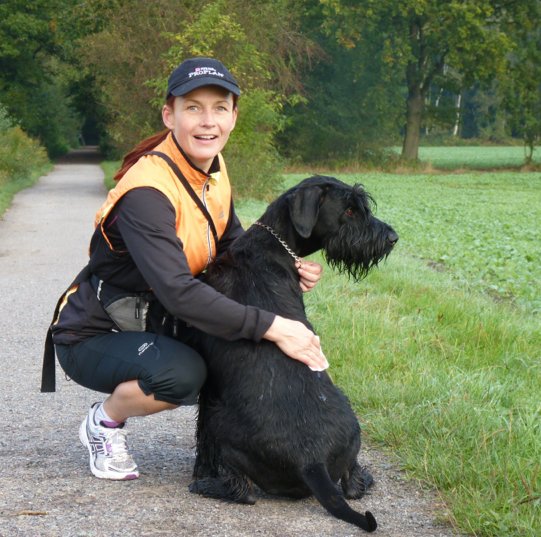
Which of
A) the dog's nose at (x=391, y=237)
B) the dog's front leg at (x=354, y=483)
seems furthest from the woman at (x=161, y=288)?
the dog's front leg at (x=354, y=483)

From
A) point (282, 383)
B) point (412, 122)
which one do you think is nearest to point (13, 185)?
point (282, 383)

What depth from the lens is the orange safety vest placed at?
406cm

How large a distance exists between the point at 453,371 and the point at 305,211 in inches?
96.2

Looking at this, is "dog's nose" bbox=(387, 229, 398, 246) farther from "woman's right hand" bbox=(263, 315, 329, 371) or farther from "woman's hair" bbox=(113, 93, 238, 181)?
"woman's hair" bbox=(113, 93, 238, 181)

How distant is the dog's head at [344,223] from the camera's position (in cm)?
397

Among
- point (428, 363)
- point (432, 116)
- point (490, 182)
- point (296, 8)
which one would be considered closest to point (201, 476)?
point (428, 363)

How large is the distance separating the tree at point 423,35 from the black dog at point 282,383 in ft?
139

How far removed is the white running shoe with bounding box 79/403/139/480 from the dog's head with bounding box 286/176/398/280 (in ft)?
4.20

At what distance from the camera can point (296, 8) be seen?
159ft

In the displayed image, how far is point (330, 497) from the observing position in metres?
3.59

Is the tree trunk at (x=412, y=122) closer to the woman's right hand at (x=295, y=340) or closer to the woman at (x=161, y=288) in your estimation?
the woman at (x=161, y=288)

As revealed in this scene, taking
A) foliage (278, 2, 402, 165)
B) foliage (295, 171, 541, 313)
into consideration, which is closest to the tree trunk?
foliage (278, 2, 402, 165)

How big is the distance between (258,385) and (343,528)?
2.18ft

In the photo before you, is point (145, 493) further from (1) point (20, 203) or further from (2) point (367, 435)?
(1) point (20, 203)
